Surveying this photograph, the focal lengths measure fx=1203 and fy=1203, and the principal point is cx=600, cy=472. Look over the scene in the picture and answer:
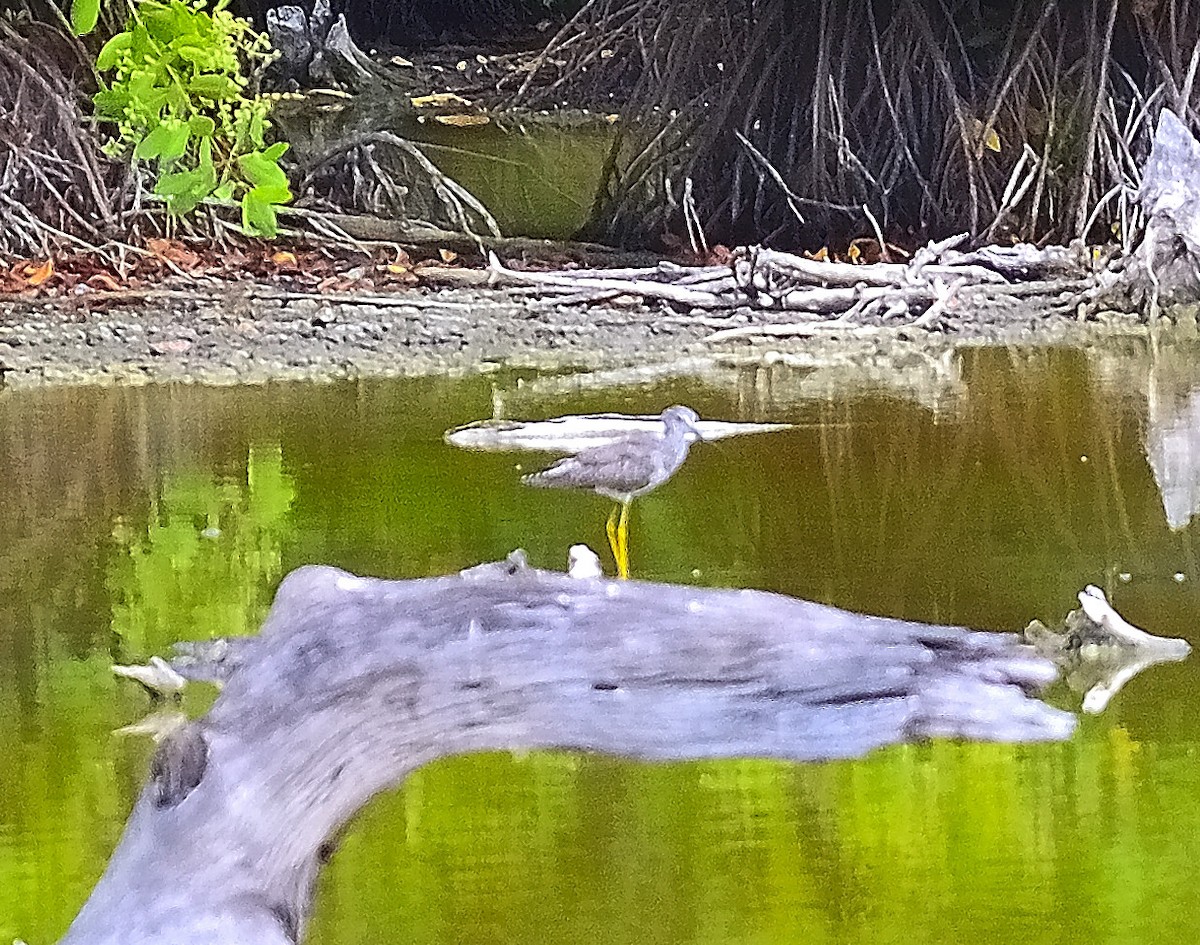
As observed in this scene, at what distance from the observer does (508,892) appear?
0.56 metres

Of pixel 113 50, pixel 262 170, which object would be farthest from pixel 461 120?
pixel 113 50

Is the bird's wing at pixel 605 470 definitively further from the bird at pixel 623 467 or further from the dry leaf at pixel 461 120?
the dry leaf at pixel 461 120

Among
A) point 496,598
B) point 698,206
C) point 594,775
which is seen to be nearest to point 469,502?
point 496,598

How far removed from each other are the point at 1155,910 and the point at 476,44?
0.77 meters

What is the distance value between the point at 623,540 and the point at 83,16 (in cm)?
61

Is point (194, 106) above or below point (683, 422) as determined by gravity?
above

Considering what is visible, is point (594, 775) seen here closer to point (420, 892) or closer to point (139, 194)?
point (420, 892)

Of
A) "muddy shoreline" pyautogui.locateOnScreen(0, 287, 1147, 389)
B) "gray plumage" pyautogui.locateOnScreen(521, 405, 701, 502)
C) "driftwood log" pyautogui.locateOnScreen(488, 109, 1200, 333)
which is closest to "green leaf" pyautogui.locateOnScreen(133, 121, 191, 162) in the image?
"muddy shoreline" pyautogui.locateOnScreen(0, 287, 1147, 389)

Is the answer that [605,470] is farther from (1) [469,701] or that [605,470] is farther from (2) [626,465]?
(1) [469,701]

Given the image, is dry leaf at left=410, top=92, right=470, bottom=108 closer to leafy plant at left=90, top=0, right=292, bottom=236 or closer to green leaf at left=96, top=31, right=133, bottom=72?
leafy plant at left=90, top=0, right=292, bottom=236

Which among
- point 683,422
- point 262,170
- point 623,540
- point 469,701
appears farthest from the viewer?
point 262,170

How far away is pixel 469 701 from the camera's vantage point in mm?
661

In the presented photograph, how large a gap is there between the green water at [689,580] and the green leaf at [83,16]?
294mm

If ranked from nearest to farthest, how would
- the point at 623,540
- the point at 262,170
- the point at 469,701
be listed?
the point at 469,701
the point at 623,540
the point at 262,170
